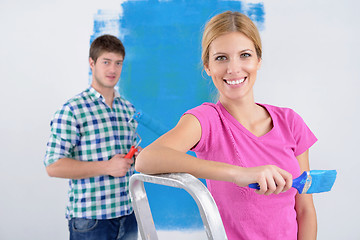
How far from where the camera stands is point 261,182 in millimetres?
584

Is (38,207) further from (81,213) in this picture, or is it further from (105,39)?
(105,39)

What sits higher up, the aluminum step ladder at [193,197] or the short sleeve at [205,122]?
the short sleeve at [205,122]

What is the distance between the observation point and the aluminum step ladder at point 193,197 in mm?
470

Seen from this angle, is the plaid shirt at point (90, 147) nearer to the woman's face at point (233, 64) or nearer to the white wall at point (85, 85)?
the white wall at point (85, 85)

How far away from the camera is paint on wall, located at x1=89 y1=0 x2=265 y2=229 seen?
2.21 metres

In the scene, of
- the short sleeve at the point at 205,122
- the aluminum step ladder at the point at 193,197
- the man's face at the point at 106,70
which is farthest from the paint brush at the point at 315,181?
the man's face at the point at 106,70

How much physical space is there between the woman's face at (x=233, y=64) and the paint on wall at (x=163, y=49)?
1241 mm

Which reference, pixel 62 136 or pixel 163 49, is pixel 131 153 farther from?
pixel 163 49

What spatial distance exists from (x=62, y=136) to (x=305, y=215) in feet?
3.21

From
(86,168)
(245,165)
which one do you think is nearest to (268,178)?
(245,165)

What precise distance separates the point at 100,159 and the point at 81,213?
238mm

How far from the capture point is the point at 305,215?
1.00 meters

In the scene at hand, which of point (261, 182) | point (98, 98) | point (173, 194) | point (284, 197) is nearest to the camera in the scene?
point (261, 182)

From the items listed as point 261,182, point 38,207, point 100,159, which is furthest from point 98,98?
point 261,182
